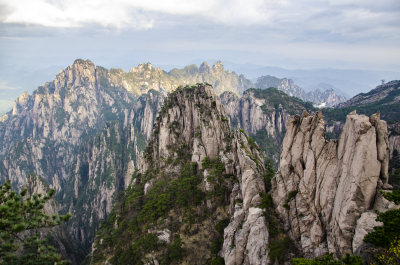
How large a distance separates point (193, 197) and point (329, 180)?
97.4 feet

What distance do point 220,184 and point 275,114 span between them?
416ft

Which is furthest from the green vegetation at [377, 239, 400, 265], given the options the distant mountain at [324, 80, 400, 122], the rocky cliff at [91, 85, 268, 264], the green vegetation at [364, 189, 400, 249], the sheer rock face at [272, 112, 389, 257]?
the distant mountain at [324, 80, 400, 122]

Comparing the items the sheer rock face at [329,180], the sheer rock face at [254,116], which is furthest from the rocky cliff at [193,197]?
the sheer rock face at [254,116]

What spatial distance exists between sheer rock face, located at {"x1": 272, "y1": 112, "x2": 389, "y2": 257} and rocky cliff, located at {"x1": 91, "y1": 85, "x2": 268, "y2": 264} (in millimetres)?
4493

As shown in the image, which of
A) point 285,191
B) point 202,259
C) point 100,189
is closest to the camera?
point 285,191

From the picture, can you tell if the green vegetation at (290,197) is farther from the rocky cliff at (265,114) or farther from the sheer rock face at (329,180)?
the rocky cliff at (265,114)

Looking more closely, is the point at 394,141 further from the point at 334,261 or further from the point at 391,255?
the point at 334,261

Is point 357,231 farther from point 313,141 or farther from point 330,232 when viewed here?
point 313,141

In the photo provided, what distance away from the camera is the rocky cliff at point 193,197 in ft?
115

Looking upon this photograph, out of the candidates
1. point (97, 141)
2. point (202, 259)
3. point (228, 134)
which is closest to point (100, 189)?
point (97, 141)

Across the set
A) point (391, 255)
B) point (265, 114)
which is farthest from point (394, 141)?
point (265, 114)

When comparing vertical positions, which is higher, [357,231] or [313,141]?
[313,141]

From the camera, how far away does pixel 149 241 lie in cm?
4575

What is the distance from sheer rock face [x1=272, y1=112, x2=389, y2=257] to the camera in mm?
22094
